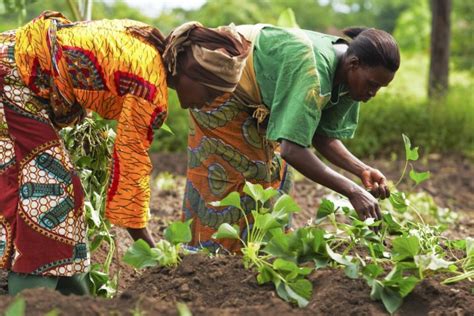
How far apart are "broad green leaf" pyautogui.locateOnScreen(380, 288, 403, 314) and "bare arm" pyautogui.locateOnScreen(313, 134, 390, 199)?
2.65ft

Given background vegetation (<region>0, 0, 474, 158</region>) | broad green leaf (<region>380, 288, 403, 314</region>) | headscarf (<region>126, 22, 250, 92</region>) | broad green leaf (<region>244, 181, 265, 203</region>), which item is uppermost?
headscarf (<region>126, 22, 250, 92</region>)

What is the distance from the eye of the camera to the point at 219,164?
444 cm

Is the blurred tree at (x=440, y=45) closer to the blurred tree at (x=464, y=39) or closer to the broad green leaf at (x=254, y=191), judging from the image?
the blurred tree at (x=464, y=39)

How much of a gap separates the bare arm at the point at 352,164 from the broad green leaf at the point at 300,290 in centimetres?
91

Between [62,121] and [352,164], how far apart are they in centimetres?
139

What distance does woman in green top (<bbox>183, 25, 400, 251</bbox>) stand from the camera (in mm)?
3826

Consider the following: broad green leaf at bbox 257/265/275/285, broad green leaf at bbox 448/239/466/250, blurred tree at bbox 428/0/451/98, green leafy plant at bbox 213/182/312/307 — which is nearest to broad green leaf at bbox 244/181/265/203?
green leafy plant at bbox 213/182/312/307

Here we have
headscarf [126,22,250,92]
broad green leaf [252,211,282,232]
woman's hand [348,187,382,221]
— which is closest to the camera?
headscarf [126,22,250,92]

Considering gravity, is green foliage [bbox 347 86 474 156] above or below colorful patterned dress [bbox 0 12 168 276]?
below

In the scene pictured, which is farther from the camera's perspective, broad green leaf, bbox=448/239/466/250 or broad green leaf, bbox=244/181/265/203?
broad green leaf, bbox=448/239/466/250

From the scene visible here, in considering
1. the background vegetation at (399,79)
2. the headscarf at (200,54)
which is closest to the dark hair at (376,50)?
the headscarf at (200,54)

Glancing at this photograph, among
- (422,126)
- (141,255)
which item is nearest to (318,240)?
(141,255)

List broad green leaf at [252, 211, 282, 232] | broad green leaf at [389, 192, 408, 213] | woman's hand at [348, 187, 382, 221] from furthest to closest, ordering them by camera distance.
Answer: broad green leaf at [389, 192, 408, 213]
woman's hand at [348, 187, 382, 221]
broad green leaf at [252, 211, 282, 232]

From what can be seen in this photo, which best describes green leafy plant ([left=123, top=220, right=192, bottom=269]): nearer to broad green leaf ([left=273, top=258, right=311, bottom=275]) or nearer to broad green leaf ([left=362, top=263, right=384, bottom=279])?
broad green leaf ([left=273, top=258, right=311, bottom=275])
